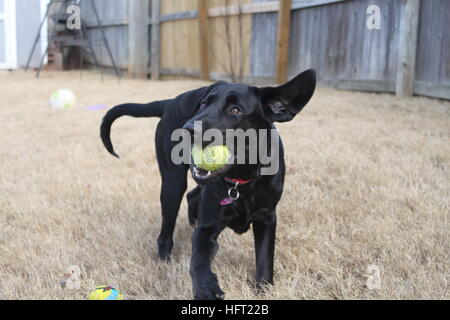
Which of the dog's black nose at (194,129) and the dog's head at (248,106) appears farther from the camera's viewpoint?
the dog's head at (248,106)

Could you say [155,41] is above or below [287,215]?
above

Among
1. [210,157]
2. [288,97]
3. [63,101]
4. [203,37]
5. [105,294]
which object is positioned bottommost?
[105,294]

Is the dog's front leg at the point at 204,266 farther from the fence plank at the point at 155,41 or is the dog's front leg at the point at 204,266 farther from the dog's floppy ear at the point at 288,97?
the fence plank at the point at 155,41

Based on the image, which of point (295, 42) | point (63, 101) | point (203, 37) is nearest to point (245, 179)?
point (63, 101)

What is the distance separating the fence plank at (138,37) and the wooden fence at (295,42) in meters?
0.02

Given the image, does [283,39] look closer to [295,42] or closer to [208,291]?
[295,42]

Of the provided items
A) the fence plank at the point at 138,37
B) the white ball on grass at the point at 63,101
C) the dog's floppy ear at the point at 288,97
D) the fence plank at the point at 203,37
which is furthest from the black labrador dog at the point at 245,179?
the fence plank at the point at 138,37

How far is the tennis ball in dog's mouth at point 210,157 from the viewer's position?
80.6 inches

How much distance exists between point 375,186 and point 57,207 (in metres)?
2.22

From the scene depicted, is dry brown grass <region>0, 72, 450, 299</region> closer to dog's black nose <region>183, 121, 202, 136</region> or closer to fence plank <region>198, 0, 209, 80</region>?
dog's black nose <region>183, 121, 202, 136</region>

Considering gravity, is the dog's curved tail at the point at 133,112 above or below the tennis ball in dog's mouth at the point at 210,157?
above

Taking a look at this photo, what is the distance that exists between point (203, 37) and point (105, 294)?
8767mm

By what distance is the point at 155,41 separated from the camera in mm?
12375
